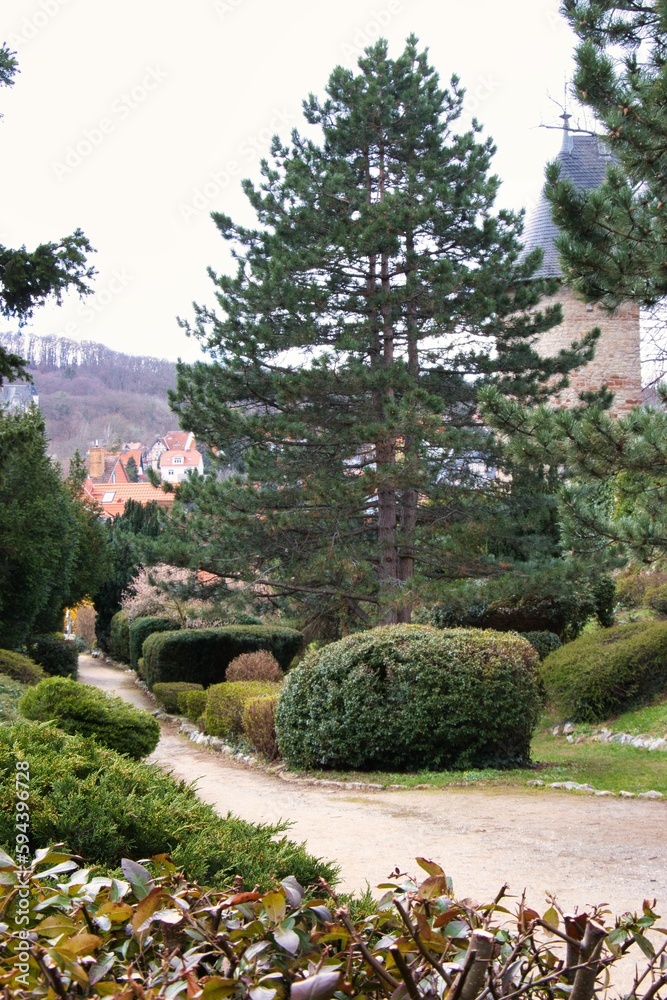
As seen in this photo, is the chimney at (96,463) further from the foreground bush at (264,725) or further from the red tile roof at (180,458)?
the foreground bush at (264,725)

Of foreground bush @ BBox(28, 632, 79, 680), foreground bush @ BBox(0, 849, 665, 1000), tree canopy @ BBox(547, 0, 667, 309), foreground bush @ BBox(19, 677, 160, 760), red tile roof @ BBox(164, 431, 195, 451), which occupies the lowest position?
foreground bush @ BBox(28, 632, 79, 680)

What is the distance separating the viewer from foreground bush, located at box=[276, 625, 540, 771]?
9.09 metres

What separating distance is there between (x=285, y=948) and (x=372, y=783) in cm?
745

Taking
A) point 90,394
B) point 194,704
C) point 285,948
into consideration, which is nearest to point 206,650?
point 194,704

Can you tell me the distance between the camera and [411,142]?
1623 cm

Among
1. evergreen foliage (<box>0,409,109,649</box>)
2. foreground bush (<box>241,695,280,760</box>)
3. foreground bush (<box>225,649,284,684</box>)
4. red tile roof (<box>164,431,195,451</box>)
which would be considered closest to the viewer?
foreground bush (<box>241,695,280,760</box>)

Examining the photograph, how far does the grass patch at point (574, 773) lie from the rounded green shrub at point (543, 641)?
4224 mm

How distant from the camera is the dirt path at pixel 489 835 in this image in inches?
193

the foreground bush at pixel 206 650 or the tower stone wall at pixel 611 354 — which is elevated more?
the tower stone wall at pixel 611 354

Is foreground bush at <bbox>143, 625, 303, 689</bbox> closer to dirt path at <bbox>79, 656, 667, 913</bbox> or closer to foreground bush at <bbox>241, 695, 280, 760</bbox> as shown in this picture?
foreground bush at <bbox>241, 695, 280, 760</bbox>

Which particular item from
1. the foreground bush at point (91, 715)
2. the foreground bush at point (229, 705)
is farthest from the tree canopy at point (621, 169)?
the foreground bush at point (229, 705)

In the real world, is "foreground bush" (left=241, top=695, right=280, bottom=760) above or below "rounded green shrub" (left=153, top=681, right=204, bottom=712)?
above

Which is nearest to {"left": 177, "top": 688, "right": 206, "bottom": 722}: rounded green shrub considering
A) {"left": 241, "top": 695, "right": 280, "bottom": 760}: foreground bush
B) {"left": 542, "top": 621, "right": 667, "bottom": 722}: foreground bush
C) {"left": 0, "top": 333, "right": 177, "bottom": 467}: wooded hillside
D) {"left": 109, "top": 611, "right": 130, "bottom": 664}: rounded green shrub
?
{"left": 241, "top": 695, "right": 280, "bottom": 760}: foreground bush

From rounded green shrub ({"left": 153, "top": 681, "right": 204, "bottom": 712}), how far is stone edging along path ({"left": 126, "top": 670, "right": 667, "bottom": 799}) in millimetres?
749
